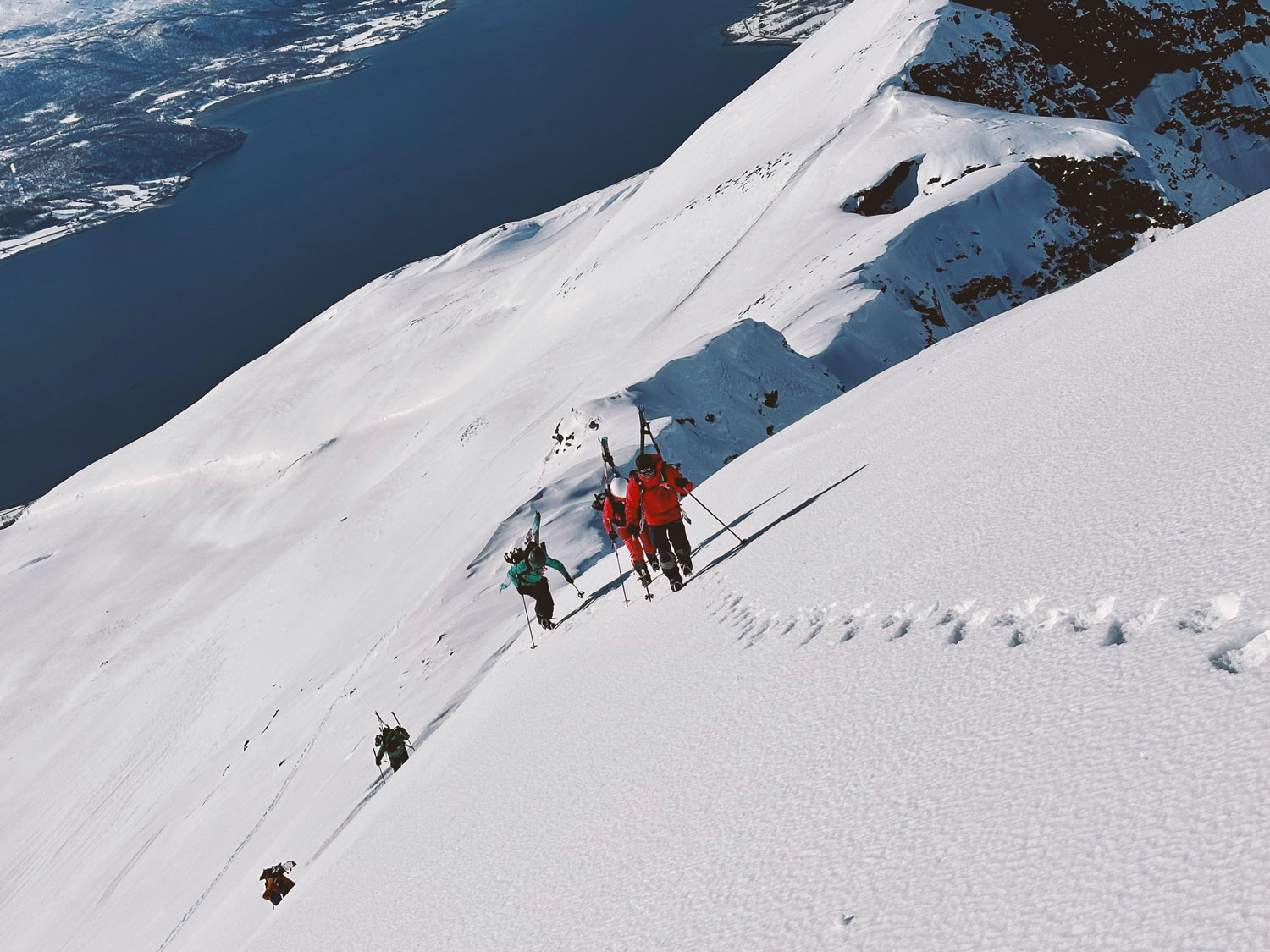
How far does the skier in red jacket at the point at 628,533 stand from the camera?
412 inches

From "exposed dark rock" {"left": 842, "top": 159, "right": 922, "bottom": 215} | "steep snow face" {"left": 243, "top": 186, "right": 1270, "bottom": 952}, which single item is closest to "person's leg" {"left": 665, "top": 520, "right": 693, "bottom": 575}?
"steep snow face" {"left": 243, "top": 186, "right": 1270, "bottom": 952}

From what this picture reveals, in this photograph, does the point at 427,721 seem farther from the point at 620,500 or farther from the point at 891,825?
the point at 891,825

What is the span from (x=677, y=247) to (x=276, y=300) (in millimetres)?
81147

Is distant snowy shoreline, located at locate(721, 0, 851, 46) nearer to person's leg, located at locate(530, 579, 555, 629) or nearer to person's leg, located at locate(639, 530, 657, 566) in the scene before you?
person's leg, located at locate(530, 579, 555, 629)

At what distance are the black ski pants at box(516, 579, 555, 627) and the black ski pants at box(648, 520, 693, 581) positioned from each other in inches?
117

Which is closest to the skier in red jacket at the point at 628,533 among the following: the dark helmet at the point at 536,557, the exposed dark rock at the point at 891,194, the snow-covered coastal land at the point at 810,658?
the snow-covered coastal land at the point at 810,658

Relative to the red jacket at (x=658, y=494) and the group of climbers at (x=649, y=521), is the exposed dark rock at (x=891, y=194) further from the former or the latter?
the red jacket at (x=658, y=494)

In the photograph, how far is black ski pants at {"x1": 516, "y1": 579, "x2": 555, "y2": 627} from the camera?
12633 mm

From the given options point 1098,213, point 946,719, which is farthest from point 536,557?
point 1098,213

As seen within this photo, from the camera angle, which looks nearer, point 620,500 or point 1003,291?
point 620,500

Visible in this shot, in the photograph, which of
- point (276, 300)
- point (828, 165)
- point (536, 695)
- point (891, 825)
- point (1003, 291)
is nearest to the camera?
point (891, 825)

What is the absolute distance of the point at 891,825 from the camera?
11.4 ft

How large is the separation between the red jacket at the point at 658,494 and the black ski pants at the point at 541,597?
112 inches

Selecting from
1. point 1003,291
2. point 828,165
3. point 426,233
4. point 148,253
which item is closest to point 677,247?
point 828,165
